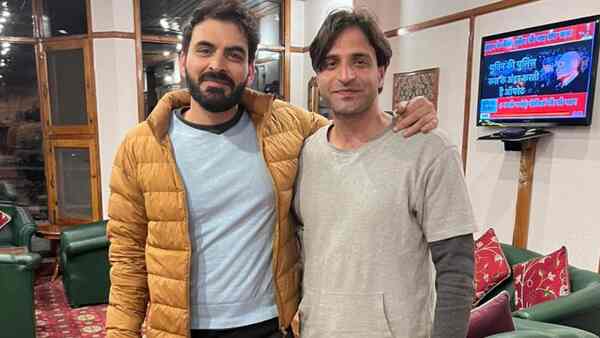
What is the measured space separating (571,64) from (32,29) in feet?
17.9

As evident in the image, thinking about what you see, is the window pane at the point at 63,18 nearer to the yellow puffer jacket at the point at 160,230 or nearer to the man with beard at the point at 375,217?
the yellow puffer jacket at the point at 160,230

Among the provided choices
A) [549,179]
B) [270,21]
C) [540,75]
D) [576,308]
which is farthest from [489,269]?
[270,21]

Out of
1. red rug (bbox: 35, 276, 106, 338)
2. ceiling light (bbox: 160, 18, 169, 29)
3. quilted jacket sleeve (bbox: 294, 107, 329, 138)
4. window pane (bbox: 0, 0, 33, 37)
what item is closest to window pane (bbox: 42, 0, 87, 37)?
window pane (bbox: 0, 0, 33, 37)

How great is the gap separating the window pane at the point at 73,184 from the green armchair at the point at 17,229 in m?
0.59

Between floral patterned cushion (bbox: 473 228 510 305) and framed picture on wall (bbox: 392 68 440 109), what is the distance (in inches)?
60.8

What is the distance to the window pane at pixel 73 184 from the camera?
5.23 metres

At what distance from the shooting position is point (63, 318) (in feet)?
12.4

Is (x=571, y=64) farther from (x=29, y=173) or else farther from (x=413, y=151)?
(x=29, y=173)

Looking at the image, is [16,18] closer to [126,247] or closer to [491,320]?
[126,247]

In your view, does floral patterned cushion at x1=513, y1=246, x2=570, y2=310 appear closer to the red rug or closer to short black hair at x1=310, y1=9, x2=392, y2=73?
short black hair at x1=310, y1=9, x2=392, y2=73

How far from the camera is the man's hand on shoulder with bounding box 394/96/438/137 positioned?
1.14 metres

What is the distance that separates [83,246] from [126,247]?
2903 millimetres

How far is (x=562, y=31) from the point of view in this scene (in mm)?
2934

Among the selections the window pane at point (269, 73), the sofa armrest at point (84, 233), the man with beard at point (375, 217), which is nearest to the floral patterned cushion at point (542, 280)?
the man with beard at point (375, 217)
